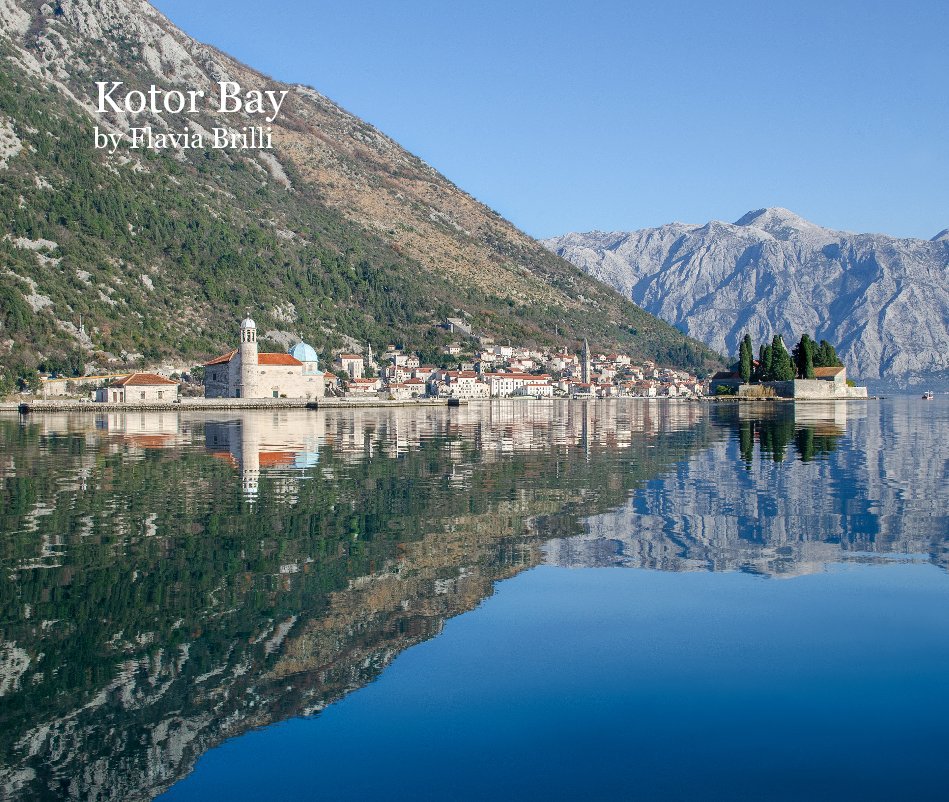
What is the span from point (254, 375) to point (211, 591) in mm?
115620

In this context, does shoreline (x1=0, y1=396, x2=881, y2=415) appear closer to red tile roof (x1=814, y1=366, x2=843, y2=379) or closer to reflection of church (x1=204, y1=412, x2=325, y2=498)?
red tile roof (x1=814, y1=366, x2=843, y2=379)

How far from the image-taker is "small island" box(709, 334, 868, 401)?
14112 cm

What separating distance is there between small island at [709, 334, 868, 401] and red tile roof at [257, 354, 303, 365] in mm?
65590

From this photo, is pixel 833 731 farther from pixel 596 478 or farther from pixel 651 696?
pixel 596 478

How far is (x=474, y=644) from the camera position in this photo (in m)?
13.8

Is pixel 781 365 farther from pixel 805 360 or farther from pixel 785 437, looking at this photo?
pixel 785 437

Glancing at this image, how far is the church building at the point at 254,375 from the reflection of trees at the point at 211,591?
95.7 meters

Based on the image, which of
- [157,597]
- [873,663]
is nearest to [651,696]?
[873,663]

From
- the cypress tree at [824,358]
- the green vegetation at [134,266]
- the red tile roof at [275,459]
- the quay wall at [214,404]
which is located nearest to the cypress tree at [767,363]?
the cypress tree at [824,358]

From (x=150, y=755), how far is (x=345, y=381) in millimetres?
147268

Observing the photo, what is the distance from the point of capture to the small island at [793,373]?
14112cm

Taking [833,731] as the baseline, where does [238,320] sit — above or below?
above

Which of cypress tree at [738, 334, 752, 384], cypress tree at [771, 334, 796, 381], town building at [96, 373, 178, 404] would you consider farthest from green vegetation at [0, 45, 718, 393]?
cypress tree at [771, 334, 796, 381]

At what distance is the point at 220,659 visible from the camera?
42.3ft
